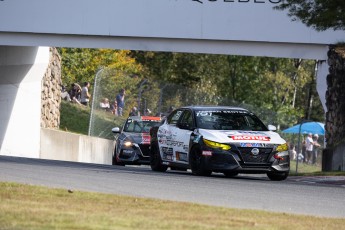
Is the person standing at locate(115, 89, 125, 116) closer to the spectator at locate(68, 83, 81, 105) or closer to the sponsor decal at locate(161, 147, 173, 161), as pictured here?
the spectator at locate(68, 83, 81, 105)

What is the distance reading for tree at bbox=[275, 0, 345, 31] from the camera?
24344mm

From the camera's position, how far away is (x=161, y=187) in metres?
18.1

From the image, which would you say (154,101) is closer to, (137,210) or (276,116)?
(276,116)

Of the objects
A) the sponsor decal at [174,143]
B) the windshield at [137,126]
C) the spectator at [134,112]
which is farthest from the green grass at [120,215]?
the spectator at [134,112]

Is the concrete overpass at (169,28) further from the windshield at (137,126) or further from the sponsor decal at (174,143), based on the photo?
the sponsor decal at (174,143)

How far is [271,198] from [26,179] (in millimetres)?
3896

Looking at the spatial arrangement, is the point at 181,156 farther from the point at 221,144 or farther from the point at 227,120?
the point at 221,144

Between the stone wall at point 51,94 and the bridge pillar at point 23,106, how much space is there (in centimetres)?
81

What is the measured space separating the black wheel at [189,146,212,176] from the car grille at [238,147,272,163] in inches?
31.7

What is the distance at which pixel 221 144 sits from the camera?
22.1 metres

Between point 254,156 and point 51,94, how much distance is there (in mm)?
24541

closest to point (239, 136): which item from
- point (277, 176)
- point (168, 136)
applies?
point (277, 176)

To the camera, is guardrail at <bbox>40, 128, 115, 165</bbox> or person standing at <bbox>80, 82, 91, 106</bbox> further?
person standing at <bbox>80, 82, 91, 106</bbox>

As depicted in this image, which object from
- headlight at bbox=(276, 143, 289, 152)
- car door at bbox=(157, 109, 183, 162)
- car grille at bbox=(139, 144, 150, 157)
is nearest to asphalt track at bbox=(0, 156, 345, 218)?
headlight at bbox=(276, 143, 289, 152)
